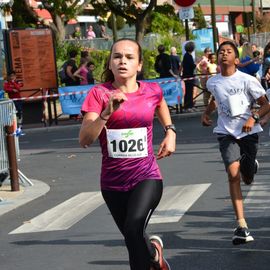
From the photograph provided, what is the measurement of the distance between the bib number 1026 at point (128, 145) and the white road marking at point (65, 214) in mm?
3839

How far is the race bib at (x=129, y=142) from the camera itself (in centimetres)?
680

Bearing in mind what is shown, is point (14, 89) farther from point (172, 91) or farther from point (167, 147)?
point (167, 147)

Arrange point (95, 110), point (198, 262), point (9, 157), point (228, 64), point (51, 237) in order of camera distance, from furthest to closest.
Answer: point (9, 157)
point (51, 237)
point (228, 64)
point (198, 262)
point (95, 110)

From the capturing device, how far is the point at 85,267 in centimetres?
843

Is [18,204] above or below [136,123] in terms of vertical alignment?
below

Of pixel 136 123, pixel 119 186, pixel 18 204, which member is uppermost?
pixel 136 123

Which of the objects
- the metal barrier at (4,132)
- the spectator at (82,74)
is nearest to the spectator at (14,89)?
the spectator at (82,74)

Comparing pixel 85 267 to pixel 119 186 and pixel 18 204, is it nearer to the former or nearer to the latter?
pixel 119 186

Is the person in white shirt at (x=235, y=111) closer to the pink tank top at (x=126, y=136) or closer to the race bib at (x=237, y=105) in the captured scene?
the race bib at (x=237, y=105)

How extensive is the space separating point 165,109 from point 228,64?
2249 mm

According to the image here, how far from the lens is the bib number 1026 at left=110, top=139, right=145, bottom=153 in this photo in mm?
6781

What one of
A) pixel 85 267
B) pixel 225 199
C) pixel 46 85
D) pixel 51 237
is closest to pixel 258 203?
pixel 225 199

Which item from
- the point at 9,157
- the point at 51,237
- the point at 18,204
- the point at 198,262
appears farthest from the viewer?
the point at 9,157

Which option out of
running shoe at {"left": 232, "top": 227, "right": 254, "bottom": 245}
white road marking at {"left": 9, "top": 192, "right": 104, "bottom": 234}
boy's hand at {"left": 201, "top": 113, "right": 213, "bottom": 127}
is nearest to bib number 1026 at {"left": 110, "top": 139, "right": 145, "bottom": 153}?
running shoe at {"left": 232, "top": 227, "right": 254, "bottom": 245}
